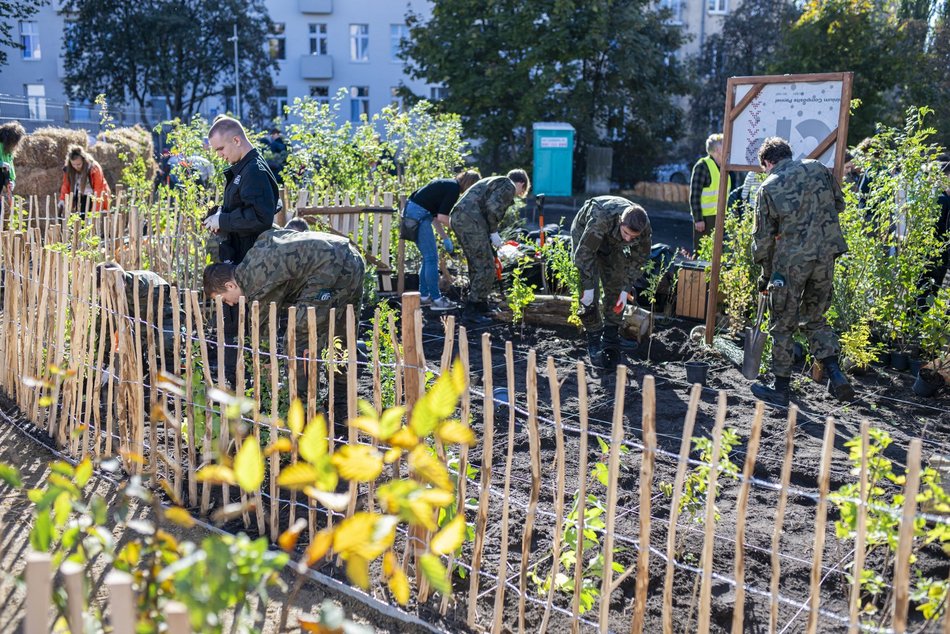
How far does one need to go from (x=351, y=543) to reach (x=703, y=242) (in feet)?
20.8

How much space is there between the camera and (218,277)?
4.19 metres

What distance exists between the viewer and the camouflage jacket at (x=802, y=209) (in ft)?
17.5

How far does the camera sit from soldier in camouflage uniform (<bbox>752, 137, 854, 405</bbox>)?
5359mm

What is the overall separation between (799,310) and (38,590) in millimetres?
5036

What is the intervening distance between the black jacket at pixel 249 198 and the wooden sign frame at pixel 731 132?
312 cm

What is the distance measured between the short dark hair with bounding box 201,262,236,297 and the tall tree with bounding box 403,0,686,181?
60.7 ft

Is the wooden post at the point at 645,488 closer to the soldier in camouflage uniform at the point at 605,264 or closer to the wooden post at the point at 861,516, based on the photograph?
the wooden post at the point at 861,516

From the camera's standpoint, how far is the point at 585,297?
6.25m

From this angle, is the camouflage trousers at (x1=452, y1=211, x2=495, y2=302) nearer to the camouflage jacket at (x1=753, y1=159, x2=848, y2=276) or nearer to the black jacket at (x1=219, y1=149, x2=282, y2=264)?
the black jacket at (x1=219, y1=149, x2=282, y2=264)

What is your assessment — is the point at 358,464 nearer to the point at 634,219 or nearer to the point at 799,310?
the point at 634,219

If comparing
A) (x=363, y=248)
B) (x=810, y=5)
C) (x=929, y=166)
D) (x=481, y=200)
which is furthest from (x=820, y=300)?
(x=810, y=5)

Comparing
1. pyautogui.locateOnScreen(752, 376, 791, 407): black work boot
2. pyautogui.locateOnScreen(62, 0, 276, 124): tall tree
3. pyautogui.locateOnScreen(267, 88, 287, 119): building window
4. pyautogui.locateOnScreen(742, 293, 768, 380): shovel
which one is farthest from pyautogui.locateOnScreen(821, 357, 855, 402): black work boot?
pyautogui.locateOnScreen(267, 88, 287, 119): building window

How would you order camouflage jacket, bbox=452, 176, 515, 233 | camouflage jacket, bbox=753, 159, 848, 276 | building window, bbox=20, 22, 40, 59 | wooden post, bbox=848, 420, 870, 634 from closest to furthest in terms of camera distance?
wooden post, bbox=848, 420, 870, 634 < camouflage jacket, bbox=753, 159, 848, 276 < camouflage jacket, bbox=452, 176, 515, 233 < building window, bbox=20, 22, 40, 59

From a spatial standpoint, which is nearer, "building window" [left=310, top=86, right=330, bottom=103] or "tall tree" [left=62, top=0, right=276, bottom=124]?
"tall tree" [left=62, top=0, right=276, bottom=124]
